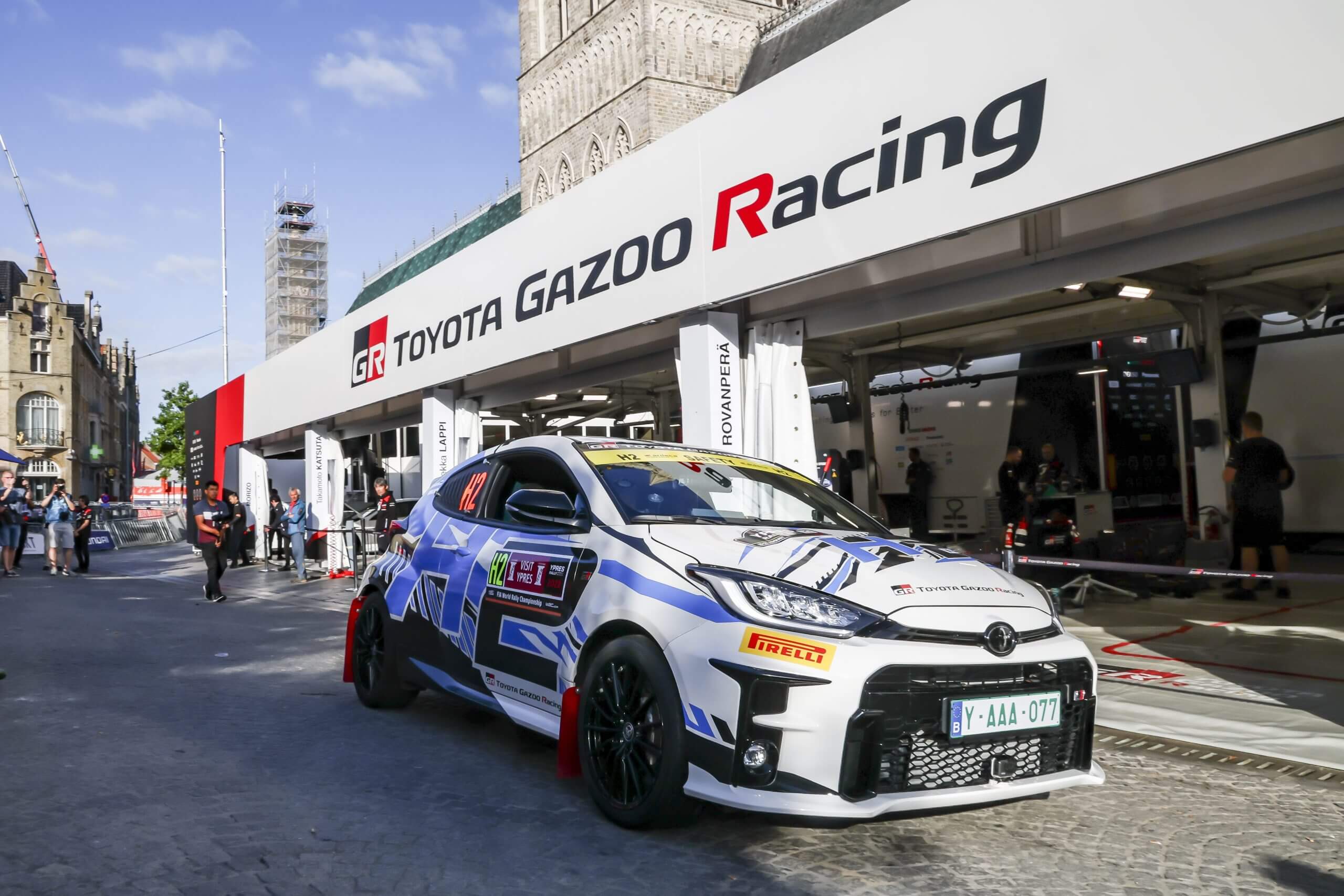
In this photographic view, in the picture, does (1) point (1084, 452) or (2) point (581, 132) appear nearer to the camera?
(1) point (1084, 452)

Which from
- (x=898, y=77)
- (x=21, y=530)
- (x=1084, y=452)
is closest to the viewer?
(x=898, y=77)

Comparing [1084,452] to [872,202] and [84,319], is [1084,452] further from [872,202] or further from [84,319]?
[84,319]

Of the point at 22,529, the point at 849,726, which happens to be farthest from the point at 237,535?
the point at 849,726

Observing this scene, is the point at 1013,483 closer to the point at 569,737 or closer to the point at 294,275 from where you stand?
the point at 569,737

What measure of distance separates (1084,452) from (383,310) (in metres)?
9.85

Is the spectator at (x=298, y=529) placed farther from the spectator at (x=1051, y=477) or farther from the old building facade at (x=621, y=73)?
the old building facade at (x=621, y=73)

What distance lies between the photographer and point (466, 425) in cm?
1387

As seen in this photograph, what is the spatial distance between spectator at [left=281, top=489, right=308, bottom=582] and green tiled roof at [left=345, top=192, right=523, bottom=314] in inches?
1610

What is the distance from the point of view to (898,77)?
6645mm

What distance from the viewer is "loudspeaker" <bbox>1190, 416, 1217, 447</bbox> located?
1246 cm

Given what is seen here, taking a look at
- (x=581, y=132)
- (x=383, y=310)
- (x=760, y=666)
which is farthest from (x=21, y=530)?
(x=581, y=132)

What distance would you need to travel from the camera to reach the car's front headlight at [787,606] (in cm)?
362

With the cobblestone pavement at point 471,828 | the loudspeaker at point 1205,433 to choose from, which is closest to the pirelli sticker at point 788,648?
the cobblestone pavement at point 471,828

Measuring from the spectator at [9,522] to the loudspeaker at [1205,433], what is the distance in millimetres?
20357
